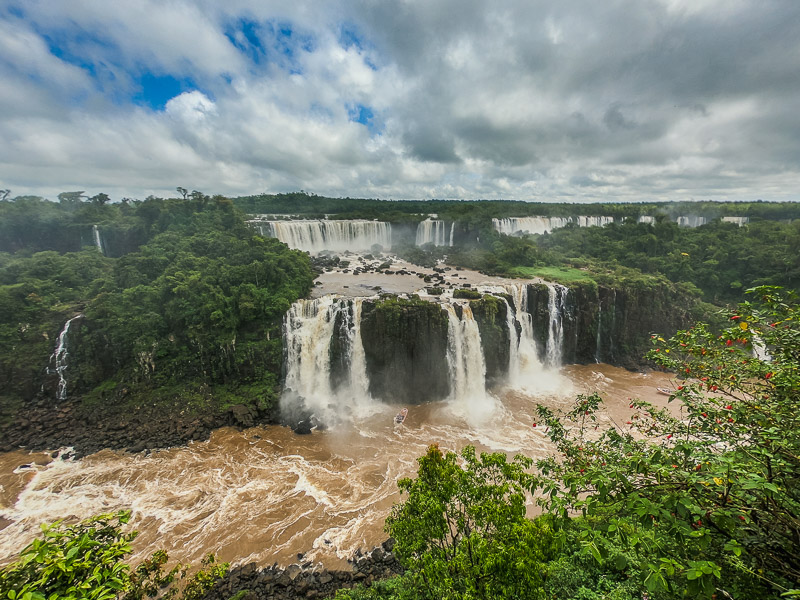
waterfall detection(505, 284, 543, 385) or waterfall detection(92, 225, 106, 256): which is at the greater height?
waterfall detection(92, 225, 106, 256)

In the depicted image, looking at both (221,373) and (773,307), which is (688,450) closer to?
(773,307)

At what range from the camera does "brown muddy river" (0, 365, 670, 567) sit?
12.0 meters

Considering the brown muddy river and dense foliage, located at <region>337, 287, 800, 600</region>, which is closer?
dense foliage, located at <region>337, 287, 800, 600</region>

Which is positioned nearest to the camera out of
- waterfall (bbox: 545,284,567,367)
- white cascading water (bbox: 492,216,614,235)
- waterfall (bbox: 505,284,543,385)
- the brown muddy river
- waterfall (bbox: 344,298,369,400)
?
the brown muddy river

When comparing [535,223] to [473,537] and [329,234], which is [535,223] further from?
[473,537]

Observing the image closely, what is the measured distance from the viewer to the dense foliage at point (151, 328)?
770 inches

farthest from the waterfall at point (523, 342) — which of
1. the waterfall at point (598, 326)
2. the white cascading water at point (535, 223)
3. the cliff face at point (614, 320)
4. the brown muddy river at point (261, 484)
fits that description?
the white cascading water at point (535, 223)

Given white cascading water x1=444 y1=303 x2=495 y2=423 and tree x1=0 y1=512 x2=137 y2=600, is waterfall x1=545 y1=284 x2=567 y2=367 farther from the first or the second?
tree x1=0 y1=512 x2=137 y2=600

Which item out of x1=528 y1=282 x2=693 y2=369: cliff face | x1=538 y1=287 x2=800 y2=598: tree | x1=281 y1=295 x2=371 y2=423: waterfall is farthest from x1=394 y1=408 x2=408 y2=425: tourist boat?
x1=538 y1=287 x2=800 y2=598: tree

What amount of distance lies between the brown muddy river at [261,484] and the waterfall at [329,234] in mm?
25282

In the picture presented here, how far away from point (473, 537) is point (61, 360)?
2571 cm

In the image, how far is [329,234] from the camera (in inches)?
1650

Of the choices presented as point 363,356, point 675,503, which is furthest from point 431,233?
point 675,503

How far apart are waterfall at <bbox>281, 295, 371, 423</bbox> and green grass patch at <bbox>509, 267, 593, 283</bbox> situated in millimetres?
16606
